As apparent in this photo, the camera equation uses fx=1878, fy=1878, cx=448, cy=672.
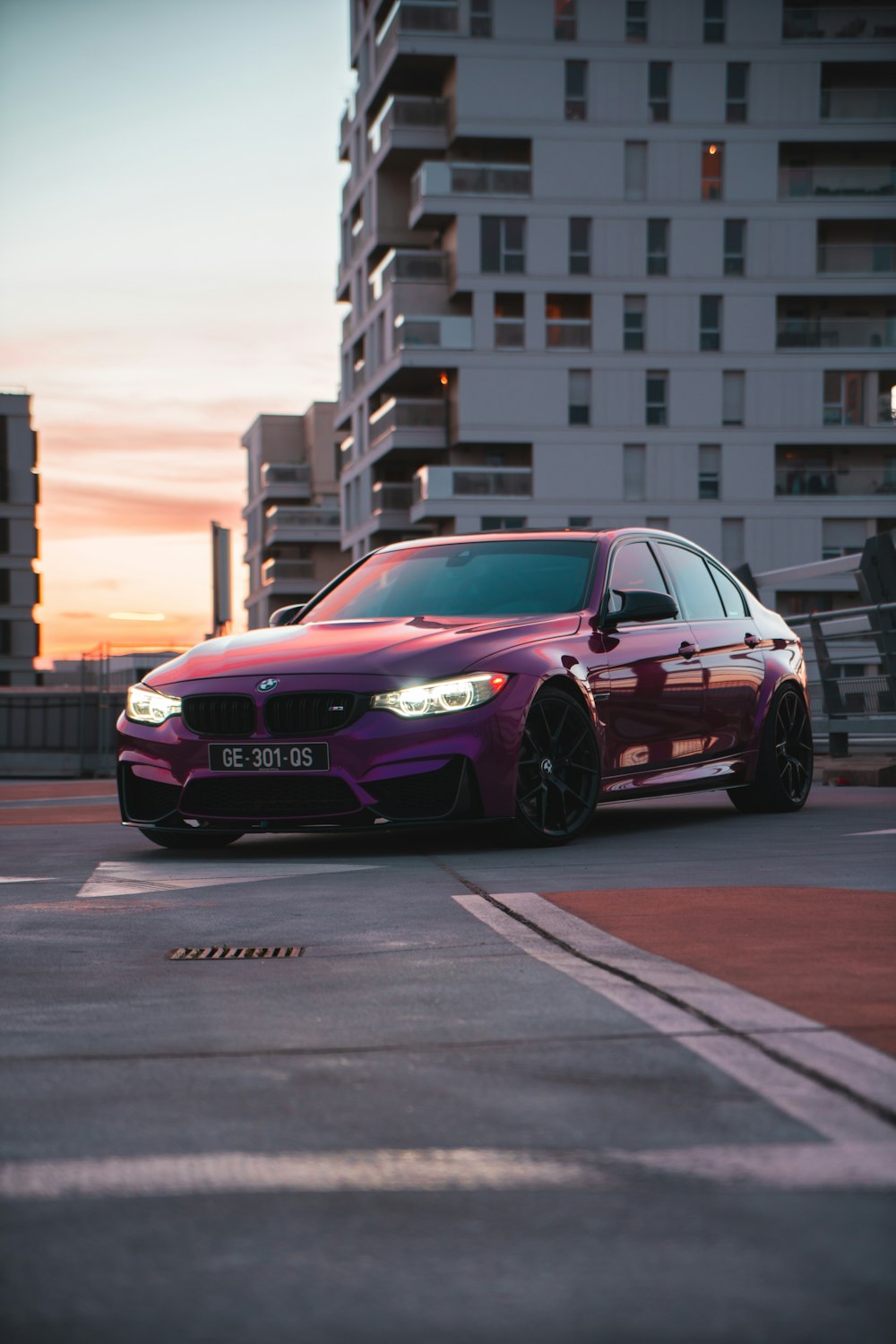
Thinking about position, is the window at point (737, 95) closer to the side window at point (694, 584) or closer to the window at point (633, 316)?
the window at point (633, 316)

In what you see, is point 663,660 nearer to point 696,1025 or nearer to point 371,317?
point 696,1025

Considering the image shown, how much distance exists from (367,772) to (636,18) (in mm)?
58967

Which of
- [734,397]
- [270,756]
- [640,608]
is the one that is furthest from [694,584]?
[734,397]

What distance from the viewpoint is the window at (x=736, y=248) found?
62.5 meters

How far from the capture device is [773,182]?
204 ft

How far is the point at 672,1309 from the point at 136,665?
3259 cm

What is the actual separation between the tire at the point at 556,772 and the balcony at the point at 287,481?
93.4m

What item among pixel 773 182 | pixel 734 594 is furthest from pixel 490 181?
pixel 734 594

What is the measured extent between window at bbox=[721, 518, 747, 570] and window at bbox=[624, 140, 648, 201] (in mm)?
11113

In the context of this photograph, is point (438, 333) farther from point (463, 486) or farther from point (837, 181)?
point (837, 181)

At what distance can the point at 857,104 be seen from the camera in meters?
62.3

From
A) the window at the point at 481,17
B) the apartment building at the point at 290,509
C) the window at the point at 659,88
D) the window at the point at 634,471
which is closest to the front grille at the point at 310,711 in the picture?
the window at the point at 634,471

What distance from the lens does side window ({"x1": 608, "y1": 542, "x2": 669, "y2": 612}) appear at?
30.5ft

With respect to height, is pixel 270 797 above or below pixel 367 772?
below
